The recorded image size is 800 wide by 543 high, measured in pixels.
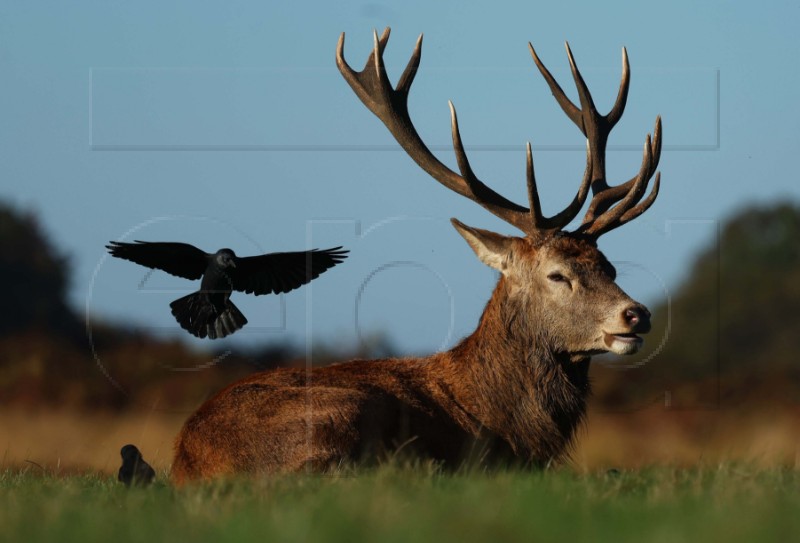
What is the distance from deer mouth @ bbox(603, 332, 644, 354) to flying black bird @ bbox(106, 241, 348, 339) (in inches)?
85.7

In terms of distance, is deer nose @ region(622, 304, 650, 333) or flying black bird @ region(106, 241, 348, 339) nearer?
deer nose @ region(622, 304, 650, 333)

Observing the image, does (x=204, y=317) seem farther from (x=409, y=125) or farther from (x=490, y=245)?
(x=490, y=245)

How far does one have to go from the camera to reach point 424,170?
32.6ft

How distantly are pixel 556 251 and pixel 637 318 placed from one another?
0.76 meters

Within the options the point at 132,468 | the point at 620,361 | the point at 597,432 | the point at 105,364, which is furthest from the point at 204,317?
the point at 105,364

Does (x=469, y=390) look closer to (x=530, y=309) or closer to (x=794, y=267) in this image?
(x=530, y=309)

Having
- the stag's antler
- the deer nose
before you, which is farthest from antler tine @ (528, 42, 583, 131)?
the deer nose

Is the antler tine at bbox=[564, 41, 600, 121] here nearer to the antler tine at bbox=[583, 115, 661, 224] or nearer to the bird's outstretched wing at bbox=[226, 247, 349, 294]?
the antler tine at bbox=[583, 115, 661, 224]

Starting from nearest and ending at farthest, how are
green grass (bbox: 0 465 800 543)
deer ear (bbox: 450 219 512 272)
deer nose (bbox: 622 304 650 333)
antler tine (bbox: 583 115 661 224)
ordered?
green grass (bbox: 0 465 800 543) < deer nose (bbox: 622 304 650 333) < deer ear (bbox: 450 219 512 272) < antler tine (bbox: 583 115 661 224)

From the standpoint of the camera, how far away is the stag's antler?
366 inches

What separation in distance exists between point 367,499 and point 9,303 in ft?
91.5

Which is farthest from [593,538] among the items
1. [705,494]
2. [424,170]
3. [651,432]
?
[651,432]

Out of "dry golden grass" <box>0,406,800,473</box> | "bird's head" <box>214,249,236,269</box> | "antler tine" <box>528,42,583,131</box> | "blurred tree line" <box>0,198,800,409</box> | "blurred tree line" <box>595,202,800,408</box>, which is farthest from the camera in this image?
"blurred tree line" <box>595,202,800,408</box>

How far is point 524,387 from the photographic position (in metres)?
8.93
